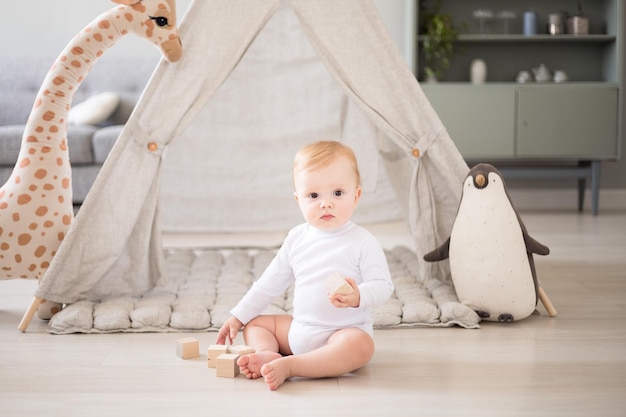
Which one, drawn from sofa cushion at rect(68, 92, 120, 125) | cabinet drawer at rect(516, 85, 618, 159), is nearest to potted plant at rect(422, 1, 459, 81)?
cabinet drawer at rect(516, 85, 618, 159)

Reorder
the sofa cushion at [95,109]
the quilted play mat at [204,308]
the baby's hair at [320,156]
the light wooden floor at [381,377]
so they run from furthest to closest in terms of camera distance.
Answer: the sofa cushion at [95,109]
the quilted play mat at [204,308]
the baby's hair at [320,156]
the light wooden floor at [381,377]

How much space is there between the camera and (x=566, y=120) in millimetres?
4465

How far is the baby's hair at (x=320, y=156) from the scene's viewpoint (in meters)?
1.63

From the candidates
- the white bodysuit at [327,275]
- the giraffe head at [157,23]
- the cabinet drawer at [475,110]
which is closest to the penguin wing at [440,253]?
the white bodysuit at [327,275]

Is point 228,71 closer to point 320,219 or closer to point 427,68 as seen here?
point 320,219

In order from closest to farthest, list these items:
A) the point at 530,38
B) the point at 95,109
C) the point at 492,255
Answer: the point at 492,255
the point at 95,109
the point at 530,38

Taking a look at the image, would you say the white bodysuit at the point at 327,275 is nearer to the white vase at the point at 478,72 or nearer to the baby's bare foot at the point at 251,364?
the baby's bare foot at the point at 251,364

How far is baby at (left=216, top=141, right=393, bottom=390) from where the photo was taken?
5.17ft

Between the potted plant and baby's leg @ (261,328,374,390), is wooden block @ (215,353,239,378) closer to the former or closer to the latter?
baby's leg @ (261,328,374,390)

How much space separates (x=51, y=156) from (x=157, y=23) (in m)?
0.46

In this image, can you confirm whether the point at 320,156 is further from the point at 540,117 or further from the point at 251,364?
the point at 540,117

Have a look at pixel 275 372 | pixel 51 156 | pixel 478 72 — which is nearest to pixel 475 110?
pixel 478 72

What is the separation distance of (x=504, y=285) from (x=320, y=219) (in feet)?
A: 2.05

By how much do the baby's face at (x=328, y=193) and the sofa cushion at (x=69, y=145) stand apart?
2257 mm
